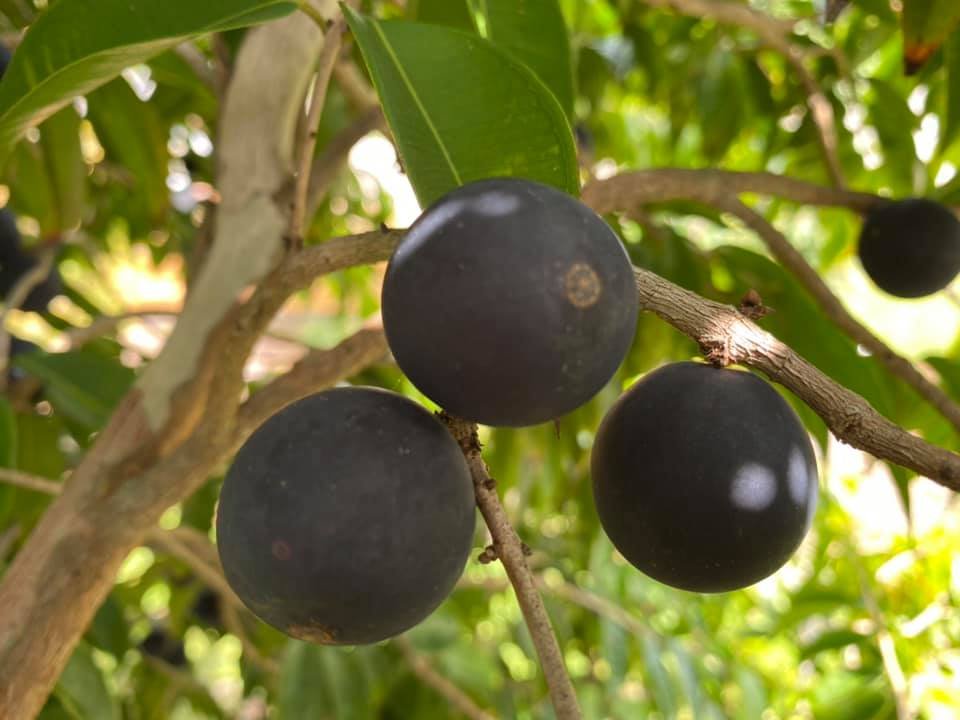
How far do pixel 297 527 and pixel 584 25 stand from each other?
66.2 inches

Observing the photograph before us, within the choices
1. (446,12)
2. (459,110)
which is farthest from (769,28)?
(459,110)

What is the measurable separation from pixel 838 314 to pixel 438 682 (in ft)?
2.41

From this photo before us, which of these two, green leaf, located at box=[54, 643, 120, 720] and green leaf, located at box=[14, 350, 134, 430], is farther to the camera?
green leaf, located at box=[14, 350, 134, 430]

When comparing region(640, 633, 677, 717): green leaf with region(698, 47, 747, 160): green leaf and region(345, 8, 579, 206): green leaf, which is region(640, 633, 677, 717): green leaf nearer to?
region(698, 47, 747, 160): green leaf

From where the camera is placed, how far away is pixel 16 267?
1361 mm

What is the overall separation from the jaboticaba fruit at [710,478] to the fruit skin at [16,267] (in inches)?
45.7

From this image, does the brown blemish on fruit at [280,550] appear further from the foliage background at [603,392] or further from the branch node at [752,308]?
the foliage background at [603,392]

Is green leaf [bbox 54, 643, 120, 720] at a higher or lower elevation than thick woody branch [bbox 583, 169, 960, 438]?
lower

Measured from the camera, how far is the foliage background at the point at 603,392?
3.36 ft

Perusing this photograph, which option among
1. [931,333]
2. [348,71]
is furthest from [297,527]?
[931,333]

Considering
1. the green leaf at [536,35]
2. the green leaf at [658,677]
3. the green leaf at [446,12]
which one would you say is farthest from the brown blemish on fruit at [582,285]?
the green leaf at [658,677]

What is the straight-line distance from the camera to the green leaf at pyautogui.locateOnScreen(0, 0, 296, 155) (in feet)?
1.67

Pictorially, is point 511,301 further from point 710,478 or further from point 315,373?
point 315,373

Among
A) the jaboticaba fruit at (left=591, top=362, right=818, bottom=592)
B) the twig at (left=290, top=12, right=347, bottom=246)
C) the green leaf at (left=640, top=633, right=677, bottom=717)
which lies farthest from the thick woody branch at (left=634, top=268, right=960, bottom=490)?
the green leaf at (left=640, top=633, right=677, bottom=717)
